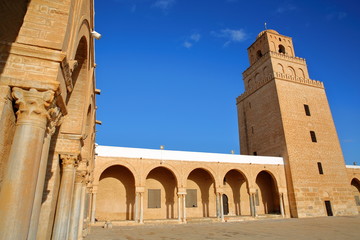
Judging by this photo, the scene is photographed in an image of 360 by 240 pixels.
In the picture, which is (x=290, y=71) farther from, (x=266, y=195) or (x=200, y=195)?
(x=200, y=195)

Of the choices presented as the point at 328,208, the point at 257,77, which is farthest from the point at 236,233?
the point at 257,77

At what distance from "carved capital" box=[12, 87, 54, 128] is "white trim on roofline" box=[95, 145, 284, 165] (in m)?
11.4

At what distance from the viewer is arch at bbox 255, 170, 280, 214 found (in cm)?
1930

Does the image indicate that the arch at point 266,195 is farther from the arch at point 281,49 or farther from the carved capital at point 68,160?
the carved capital at point 68,160

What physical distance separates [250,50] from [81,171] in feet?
71.6

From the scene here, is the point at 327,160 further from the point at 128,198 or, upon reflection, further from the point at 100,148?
the point at 100,148

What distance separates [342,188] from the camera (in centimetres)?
1950

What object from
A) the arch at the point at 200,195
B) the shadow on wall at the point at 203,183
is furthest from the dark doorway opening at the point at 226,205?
the shadow on wall at the point at 203,183

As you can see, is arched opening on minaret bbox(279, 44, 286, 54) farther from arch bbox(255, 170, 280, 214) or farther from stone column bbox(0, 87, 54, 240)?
stone column bbox(0, 87, 54, 240)

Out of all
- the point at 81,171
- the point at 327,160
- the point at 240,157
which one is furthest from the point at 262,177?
the point at 81,171

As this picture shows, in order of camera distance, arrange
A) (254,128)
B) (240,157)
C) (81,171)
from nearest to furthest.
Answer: (81,171)
(240,157)
(254,128)

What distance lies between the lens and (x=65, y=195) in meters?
6.14

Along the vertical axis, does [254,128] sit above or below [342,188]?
above

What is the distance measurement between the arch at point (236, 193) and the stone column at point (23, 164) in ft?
56.4
